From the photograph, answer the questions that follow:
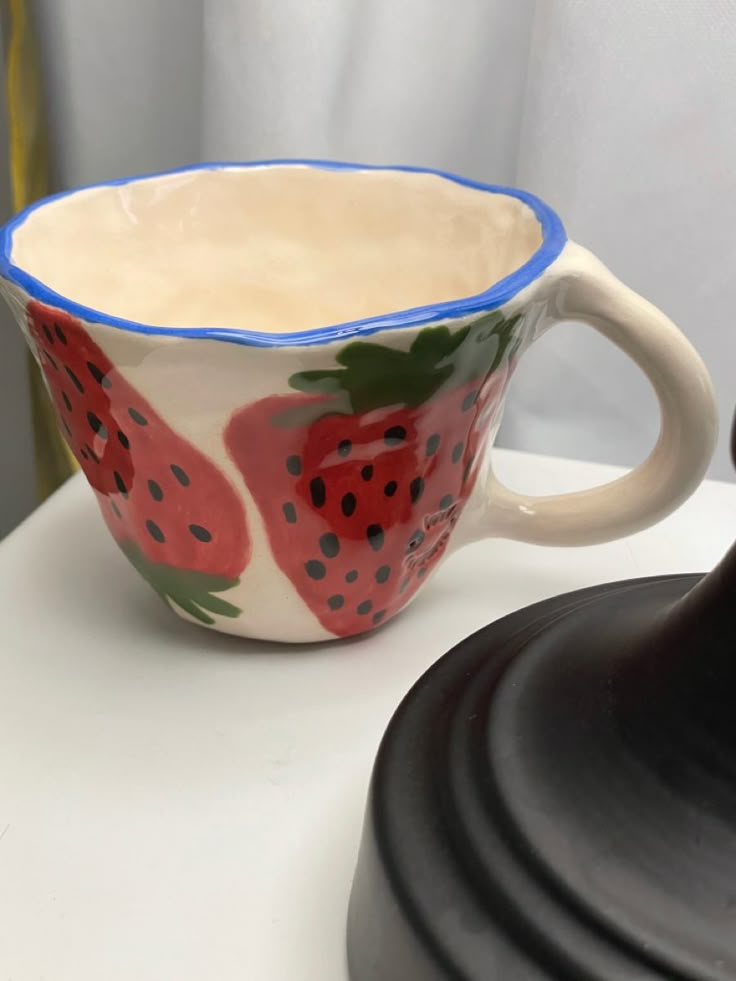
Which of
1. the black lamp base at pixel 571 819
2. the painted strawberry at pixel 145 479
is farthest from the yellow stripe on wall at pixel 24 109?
the black lamp base at pixel 571 819

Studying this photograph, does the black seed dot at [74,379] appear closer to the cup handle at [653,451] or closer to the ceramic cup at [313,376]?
the ceramic cup at [313,376]

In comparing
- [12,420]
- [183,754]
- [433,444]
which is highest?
[433,444]

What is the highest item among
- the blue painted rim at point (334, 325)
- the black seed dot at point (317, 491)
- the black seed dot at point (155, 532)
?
the blue painted rim at point (334, 325)

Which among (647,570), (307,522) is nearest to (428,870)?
(307,522)

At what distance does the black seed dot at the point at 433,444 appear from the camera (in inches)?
13.1

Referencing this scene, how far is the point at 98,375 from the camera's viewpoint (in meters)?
0.31

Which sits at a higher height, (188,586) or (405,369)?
(405,369)

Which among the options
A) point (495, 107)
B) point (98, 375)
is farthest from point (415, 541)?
point (495, 107)

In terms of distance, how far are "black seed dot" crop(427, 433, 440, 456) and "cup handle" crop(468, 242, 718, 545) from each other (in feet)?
0.21

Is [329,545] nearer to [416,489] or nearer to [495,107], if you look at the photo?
[416,489]

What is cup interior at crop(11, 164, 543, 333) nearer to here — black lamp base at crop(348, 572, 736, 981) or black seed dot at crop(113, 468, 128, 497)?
black seed dot at crop(113, 468, 128, 497)

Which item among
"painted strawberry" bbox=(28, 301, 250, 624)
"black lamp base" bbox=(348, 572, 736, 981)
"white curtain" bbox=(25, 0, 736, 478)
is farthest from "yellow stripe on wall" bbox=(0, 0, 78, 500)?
"black lamp base" bbox=(348, 572, 736, 981)

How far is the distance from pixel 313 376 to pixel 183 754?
0.14 meters

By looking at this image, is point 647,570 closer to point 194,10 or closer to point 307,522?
point 307,522
